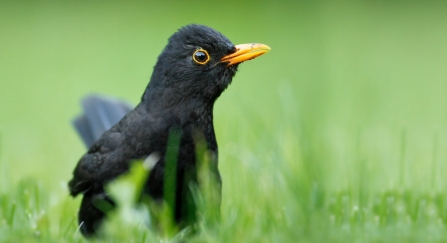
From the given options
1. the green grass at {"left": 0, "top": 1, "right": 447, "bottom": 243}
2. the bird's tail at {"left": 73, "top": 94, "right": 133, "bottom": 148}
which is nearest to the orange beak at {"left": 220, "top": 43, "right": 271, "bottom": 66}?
the green grass at {"left": 0, "top": 1, "right": 447, "bottom": 243}

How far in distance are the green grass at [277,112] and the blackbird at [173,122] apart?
10.6 inches

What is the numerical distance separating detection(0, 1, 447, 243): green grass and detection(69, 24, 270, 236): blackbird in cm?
27

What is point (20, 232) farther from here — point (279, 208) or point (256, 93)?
point (256, 93)

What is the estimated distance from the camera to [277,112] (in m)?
9.09

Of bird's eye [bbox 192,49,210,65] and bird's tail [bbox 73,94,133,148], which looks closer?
bird's eye [bbox 192,49,210,65]

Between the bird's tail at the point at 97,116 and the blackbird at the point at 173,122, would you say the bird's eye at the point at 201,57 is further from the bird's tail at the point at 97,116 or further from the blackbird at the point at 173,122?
the bird's tail at the point at 97,116

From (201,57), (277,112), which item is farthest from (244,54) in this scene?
(277,112)

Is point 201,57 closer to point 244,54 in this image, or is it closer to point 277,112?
point 244,54

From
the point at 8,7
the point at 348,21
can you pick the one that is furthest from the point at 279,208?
the point at 8,7

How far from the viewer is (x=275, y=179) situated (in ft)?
15.9

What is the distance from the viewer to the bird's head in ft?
16.0

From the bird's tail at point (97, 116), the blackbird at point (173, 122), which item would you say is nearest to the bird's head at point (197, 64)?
the blackbird at point (173, 122)

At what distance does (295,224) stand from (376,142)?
3.44 metres

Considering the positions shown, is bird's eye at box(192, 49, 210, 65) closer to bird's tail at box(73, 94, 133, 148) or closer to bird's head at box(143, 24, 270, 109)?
bird's head at box(143, 24, 270, 109)
